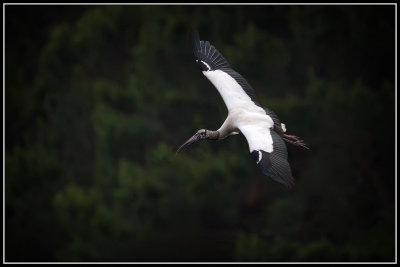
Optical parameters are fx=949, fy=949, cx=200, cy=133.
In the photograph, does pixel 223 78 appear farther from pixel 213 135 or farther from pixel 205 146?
pixel 205 146

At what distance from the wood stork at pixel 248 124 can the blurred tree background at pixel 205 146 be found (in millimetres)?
6777

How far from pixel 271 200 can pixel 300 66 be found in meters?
3.11

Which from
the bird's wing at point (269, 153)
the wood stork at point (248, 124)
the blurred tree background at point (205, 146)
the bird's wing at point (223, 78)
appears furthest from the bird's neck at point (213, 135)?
the blurred tree background at point (205, 146)

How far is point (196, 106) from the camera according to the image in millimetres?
18141

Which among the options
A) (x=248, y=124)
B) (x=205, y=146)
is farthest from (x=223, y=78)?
(x=205, y=146)

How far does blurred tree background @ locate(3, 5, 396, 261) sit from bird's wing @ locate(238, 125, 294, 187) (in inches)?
319

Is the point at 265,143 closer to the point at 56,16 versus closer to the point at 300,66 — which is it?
the point at 300,66

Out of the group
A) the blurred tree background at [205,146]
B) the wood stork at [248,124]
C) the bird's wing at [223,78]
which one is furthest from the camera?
the blurred tree background at [205,146]

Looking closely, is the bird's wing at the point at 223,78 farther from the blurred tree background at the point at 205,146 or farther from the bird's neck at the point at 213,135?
the blurred tree background at the point at 205,146

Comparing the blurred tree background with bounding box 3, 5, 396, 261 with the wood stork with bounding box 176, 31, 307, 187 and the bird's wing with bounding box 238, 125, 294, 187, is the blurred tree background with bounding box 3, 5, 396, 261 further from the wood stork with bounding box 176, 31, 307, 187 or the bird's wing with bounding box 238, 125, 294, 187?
the bird's wing with bounding box 238, 125, 294, 187

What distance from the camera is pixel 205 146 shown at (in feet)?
57.3

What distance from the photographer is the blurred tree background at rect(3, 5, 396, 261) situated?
57.2ft

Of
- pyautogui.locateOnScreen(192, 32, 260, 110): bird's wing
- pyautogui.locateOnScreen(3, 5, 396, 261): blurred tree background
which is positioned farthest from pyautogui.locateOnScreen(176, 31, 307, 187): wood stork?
pyautogui.locateOnScreen(3, 5, 396, 261): blurred tree background

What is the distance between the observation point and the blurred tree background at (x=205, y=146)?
17.4m
